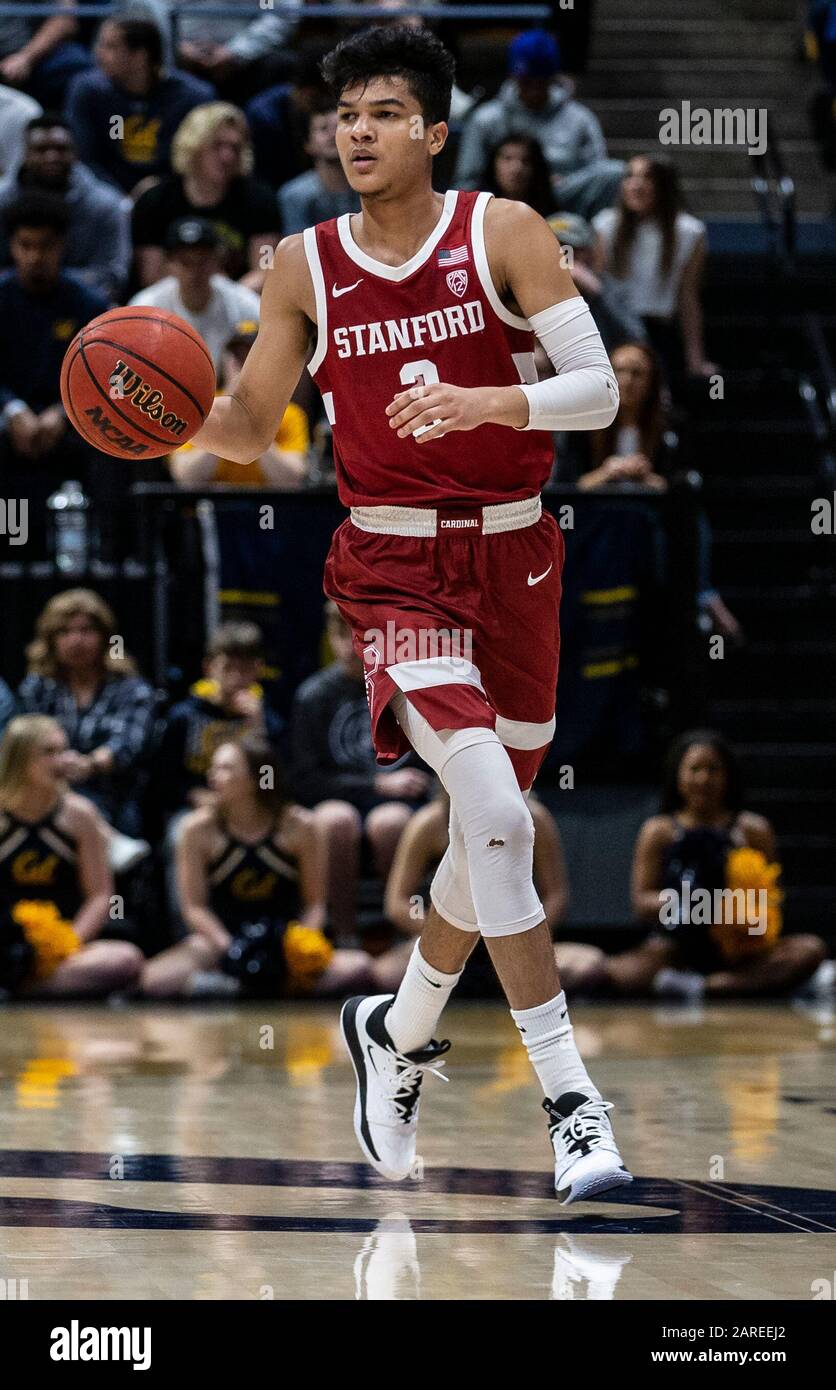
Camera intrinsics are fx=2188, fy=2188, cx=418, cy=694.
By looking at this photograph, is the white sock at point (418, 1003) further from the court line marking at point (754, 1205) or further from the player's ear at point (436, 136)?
the player's ear at point (436, 136)

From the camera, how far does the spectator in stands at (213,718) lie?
28.6ft

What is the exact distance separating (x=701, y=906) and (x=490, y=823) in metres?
4.72

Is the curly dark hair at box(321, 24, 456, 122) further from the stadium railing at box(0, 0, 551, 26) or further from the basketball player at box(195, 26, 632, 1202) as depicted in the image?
the stadium railing at box(0, 0, 551, 26)

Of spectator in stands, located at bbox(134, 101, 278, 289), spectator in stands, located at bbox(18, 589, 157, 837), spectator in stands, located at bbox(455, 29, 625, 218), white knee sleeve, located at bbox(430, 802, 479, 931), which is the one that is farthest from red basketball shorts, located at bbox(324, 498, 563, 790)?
spectator in stands, located at bbox(455, 29, 625, 218)

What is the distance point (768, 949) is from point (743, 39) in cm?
760

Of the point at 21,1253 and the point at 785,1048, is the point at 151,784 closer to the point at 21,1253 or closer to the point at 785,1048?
the point at 785,1048

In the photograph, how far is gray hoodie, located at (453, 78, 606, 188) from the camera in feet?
37.3

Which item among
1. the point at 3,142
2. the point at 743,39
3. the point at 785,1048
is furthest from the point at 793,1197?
the point at 743,39

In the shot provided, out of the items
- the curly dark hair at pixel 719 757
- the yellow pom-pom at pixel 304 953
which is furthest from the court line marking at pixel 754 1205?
the curly dark hair at pixel 719 757

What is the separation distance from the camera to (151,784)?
8.94 m

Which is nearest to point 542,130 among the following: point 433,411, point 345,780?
point 345,780

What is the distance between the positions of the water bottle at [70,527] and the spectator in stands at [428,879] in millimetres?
1965

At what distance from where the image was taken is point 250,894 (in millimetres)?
8578
